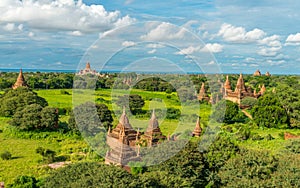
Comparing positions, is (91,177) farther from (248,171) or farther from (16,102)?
(16,102)

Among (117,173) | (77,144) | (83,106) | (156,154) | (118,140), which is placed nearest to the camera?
(117,173)

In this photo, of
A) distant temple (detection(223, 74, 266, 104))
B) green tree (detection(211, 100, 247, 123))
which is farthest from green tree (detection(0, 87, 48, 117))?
distant temple (detection(223, 74, 266, 104))

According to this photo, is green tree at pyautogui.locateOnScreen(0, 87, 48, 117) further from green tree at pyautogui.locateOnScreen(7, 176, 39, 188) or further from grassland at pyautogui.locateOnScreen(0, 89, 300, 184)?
green tree at pyautogui.locateOnScreen(7, 176, 39, 188)

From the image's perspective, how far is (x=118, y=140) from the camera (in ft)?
69.5

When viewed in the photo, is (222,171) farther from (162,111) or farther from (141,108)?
(141,108)

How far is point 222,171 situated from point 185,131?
1073cm

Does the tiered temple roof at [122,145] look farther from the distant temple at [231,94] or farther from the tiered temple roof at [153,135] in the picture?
the distant temple at [231,94]

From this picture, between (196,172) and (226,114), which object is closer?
(196,172)

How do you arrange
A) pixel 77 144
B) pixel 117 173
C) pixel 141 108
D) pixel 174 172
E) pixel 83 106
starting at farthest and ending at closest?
1. pixel 141 108
2. pixel 83 106
3. pixel 77 144
4. pixel 174 172
5. pixel 117 173

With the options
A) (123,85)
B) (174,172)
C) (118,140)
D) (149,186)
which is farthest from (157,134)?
(123,85)

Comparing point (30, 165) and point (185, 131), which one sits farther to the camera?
point (185, 131)

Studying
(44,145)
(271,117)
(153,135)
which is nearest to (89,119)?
(44,145)

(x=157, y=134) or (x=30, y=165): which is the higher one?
(x=157, y=134)

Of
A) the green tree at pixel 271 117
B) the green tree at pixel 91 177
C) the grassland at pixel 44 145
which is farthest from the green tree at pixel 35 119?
the green tree at pixel 271 117
